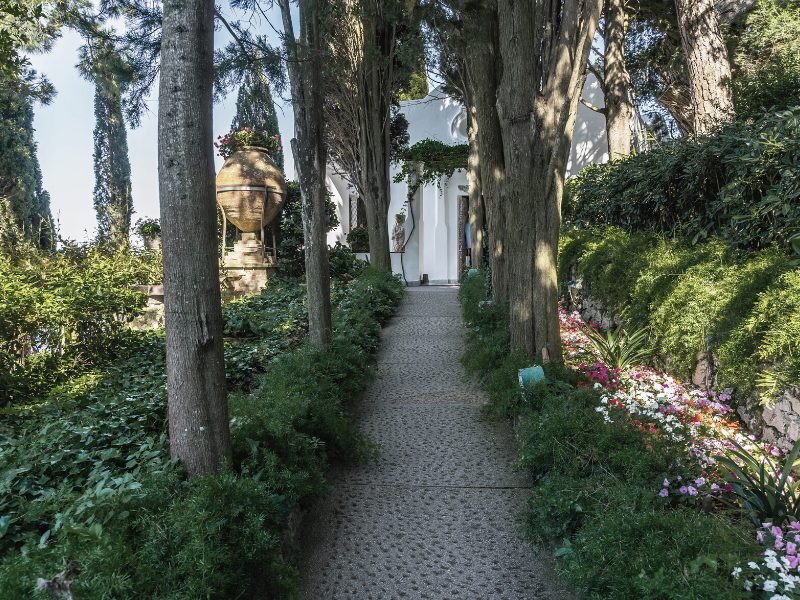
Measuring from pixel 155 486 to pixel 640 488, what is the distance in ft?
7.13

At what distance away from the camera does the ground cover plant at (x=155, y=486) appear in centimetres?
206

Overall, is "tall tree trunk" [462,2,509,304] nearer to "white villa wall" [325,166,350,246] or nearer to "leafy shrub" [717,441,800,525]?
"leafy shrub" [717,441,800,525]

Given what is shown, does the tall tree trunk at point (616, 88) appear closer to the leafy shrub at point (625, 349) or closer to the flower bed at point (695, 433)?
the leafy shrub at point (625, 349)

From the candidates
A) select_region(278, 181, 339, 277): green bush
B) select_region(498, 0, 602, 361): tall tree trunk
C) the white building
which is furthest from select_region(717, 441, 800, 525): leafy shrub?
the white building

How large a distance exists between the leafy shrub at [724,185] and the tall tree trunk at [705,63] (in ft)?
3.89

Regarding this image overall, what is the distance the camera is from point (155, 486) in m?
2.55

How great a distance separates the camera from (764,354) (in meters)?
3.64

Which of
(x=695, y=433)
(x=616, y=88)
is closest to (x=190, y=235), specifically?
(x=695, y=433)

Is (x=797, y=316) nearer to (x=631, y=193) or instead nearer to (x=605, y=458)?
(x=605, y=458)

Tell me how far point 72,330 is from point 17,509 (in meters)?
3.55

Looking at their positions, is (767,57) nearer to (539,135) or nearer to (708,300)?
(539,135)

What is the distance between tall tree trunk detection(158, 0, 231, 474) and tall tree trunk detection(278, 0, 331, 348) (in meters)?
3.01

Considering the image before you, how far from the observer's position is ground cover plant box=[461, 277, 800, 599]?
2.10m

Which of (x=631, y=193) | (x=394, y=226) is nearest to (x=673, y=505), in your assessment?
(x=631, y=193)
